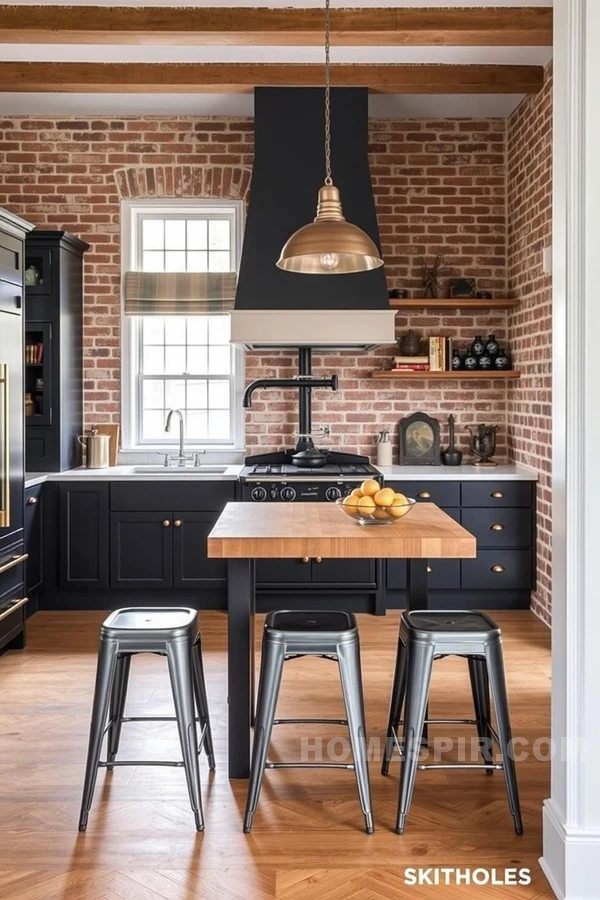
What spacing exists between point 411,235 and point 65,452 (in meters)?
2.76

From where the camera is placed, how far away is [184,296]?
19.4 ft

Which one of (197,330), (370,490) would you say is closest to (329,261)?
(370,490)

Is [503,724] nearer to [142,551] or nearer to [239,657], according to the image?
[239,657]

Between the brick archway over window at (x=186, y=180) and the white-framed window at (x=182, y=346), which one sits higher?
the brick archway over window at (x=186, y=180)

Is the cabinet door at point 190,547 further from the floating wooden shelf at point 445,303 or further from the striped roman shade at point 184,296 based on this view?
the floating wooden shelf at point 445,303

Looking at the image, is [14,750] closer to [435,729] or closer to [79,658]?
[79,658]

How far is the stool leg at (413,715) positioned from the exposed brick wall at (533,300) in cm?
243

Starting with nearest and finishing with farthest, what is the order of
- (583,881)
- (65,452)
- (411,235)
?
1. (583,881)
2. (65,452)
3. (411,235)

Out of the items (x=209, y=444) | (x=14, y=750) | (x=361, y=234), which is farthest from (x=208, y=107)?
(x=14, y=750)

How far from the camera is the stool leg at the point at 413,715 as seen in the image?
2639 millimetres

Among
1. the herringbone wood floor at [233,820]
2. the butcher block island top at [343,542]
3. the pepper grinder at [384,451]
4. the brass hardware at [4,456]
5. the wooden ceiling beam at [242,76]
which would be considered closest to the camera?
the herringbone wood floor at [233,820]

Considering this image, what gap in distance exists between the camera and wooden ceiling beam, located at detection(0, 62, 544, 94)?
5090 mm

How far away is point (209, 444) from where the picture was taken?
6.06 m

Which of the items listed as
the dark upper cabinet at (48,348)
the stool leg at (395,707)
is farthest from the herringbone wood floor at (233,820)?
the dark upper cabinet at (48,348)
